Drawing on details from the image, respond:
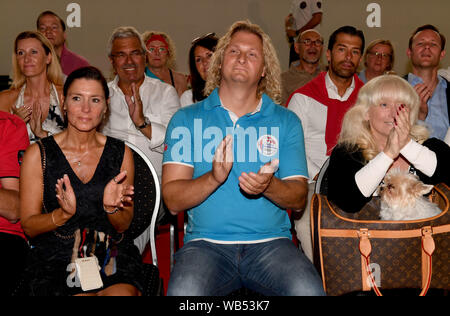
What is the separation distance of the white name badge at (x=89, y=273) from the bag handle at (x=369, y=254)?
3.20 ft

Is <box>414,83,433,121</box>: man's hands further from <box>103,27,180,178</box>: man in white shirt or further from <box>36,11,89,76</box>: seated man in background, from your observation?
<box>36,11,89,76</box>: seated man in background

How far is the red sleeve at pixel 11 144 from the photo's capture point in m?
1.96

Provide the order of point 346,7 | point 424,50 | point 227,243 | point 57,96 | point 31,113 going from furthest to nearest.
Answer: point 346,7 < point 424,50 < point 57,96 < point 31,113 < point 227,243

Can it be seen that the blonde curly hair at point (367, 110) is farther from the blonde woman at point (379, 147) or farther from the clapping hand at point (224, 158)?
the clapping hand at point (224, 158)

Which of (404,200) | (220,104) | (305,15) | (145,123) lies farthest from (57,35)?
(404,200)

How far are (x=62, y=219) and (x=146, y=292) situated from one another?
42cm

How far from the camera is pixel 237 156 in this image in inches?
76.0

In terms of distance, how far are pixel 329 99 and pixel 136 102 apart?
1.34 meters

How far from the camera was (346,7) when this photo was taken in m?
6.06

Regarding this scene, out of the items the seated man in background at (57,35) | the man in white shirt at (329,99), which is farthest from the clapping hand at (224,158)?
the seated man in background at (57,35)

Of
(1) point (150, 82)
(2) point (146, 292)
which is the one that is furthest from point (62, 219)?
(1) point (150, 82)

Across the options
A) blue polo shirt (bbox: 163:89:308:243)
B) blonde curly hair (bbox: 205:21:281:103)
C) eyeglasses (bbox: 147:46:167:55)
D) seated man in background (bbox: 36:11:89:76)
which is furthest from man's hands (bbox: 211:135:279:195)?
eyeglasses (bbox: 147:46:167:55)

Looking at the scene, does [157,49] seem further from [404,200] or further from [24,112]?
[404,200]

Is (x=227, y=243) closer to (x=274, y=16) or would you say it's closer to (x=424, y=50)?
(x=424, y=50)
